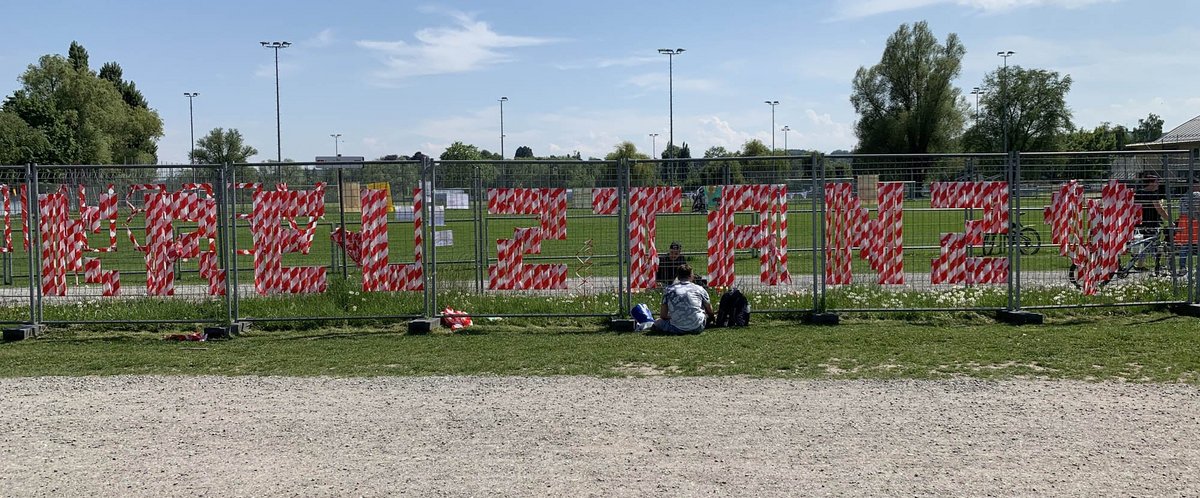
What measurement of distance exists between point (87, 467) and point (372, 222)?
6.74 metres

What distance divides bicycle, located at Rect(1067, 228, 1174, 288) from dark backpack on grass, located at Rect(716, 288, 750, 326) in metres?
4.70

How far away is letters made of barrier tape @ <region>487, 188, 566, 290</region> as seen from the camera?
1250 cm

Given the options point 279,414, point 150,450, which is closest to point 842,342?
point 279,414

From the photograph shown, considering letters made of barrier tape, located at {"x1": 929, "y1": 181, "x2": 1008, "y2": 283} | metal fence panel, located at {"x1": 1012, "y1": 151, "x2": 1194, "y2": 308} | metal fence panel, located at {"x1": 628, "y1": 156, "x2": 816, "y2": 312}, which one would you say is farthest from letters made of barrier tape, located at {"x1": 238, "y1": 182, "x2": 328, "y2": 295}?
metal fence panel, located at {"x1": 1012, "y1": 151, "x2": 1194, "y2": 308}

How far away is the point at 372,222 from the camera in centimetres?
1250

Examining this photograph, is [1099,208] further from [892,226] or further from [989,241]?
[989,241]

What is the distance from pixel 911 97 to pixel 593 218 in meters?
77.7

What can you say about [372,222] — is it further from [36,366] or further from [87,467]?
[87,467]

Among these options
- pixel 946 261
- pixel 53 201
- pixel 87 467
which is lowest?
pixel 87 467

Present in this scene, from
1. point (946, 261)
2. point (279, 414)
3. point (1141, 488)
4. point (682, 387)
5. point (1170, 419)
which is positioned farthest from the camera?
point (946, 261)

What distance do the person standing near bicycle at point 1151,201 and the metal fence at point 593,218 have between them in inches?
1.3

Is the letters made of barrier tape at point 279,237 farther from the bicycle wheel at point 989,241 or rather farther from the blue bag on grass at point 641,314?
the bicycle wheel at point 989,241

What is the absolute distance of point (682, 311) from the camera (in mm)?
11461

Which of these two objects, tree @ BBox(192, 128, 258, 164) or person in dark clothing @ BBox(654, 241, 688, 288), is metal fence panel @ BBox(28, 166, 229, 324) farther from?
tree @ BBox(192, 128, 258, 164)
